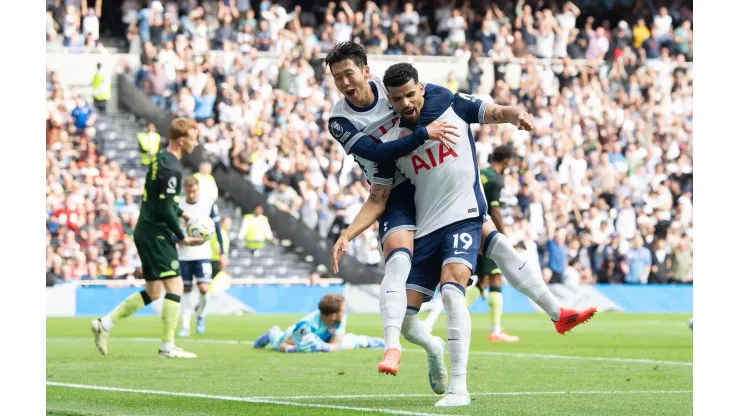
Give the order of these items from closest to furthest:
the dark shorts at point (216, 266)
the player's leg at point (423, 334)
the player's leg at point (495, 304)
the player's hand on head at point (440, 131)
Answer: the player's hand on head at point (440, 131), the player's leg at point (423, 334), the player's leg at point (495, 304), the dark shorts at point (216, 266)

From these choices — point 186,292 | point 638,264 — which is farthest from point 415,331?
point 638,264

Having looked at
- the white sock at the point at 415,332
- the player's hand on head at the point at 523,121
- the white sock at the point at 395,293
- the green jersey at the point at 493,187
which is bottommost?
the white sock at the point at 415,332

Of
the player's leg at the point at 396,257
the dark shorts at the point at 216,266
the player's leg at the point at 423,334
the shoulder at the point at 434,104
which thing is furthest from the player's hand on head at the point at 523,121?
the dark shorts at the point at 216,266

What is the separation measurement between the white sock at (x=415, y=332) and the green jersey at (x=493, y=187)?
6044mm

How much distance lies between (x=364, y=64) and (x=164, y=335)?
5904mm

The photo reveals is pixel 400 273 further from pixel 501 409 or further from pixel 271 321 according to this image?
pixel 271 321

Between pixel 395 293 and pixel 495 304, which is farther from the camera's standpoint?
pixel 495 304

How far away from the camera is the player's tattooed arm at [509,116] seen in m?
7.04

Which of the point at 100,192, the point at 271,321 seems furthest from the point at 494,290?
the point at 100,192

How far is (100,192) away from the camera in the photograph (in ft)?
79.4

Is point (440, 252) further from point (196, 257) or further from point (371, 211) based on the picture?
point (196, 257)

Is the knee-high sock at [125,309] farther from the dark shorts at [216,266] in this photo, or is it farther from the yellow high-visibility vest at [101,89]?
the yellow high-visibility vest at [101,89]

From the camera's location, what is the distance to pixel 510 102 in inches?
1158

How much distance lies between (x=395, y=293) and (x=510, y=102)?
891 inches
